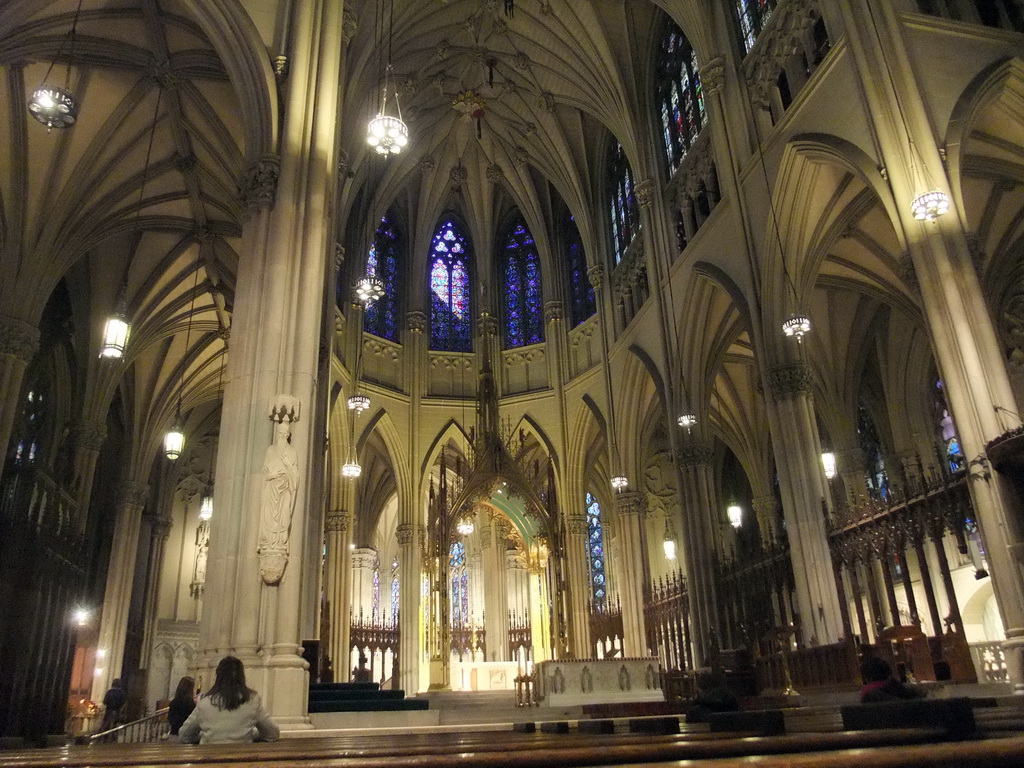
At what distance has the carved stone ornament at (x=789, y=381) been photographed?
48.3 feet

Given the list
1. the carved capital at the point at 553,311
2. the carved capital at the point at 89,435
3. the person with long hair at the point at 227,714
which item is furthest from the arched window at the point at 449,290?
the person with long hair at the point at 227,714

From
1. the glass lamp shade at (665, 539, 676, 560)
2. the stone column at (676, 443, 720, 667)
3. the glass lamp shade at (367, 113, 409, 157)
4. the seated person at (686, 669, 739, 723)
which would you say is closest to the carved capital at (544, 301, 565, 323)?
the glass lamp shade at (665, 539, 676, 560)

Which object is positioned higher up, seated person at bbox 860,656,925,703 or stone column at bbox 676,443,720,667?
stone column at bbox 676,443,720,667

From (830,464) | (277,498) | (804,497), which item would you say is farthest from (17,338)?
(830,464)

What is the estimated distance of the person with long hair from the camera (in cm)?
491

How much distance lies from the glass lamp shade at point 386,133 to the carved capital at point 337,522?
15.0 m

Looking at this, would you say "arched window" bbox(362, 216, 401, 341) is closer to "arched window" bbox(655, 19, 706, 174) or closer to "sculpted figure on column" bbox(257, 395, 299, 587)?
"arched window" bbox(655, 19, 706, 174)

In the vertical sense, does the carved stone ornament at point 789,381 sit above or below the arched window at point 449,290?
below

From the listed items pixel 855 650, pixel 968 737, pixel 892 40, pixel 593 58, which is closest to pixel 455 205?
pixel 593 58

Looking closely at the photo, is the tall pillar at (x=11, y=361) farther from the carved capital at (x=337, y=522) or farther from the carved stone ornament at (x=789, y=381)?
the carved stone ornament at (x=789, y=381)

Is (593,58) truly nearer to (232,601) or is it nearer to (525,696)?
(525,696)

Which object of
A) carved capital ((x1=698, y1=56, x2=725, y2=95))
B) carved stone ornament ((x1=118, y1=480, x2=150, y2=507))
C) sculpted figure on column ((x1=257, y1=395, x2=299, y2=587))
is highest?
carved capital ((x1=698, y1=56, x2=725, y2=95))

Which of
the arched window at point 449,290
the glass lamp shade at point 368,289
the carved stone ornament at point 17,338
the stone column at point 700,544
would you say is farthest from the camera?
the arched window at point 449,290

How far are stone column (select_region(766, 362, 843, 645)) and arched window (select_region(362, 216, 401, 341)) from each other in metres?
15.0
